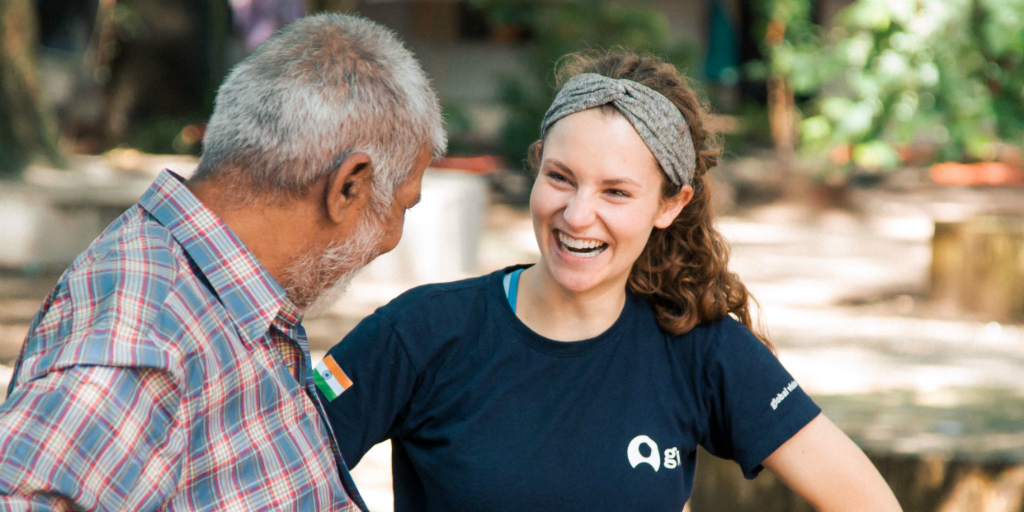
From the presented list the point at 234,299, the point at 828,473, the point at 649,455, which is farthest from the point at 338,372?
the point at 828,473

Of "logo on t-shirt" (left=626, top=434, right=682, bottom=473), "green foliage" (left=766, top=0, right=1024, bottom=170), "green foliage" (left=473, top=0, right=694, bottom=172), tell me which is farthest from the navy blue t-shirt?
"green foliage" (left=473, top=0, right=694, bottom=172)

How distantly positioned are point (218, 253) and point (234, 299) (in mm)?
76

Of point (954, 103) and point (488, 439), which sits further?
point (954, 103)

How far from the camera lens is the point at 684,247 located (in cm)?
241

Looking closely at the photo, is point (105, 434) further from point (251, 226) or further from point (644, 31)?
point (644, 31)

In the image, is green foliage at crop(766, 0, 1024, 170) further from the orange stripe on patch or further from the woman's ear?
the orange stripe on patch

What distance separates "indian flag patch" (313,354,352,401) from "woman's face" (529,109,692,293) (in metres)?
0.50

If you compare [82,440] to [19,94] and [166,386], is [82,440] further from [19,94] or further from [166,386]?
[19,94]

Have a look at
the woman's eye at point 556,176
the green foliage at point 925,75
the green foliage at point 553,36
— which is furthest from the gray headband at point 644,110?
the green foliage at point 553,36

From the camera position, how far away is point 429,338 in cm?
212

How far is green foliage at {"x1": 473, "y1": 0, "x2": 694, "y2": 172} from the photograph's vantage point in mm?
13367

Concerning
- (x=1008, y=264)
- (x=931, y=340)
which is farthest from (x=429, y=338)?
(x=1008, y=264)

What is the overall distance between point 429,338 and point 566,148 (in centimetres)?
49

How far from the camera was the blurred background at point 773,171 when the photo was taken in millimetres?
4770
